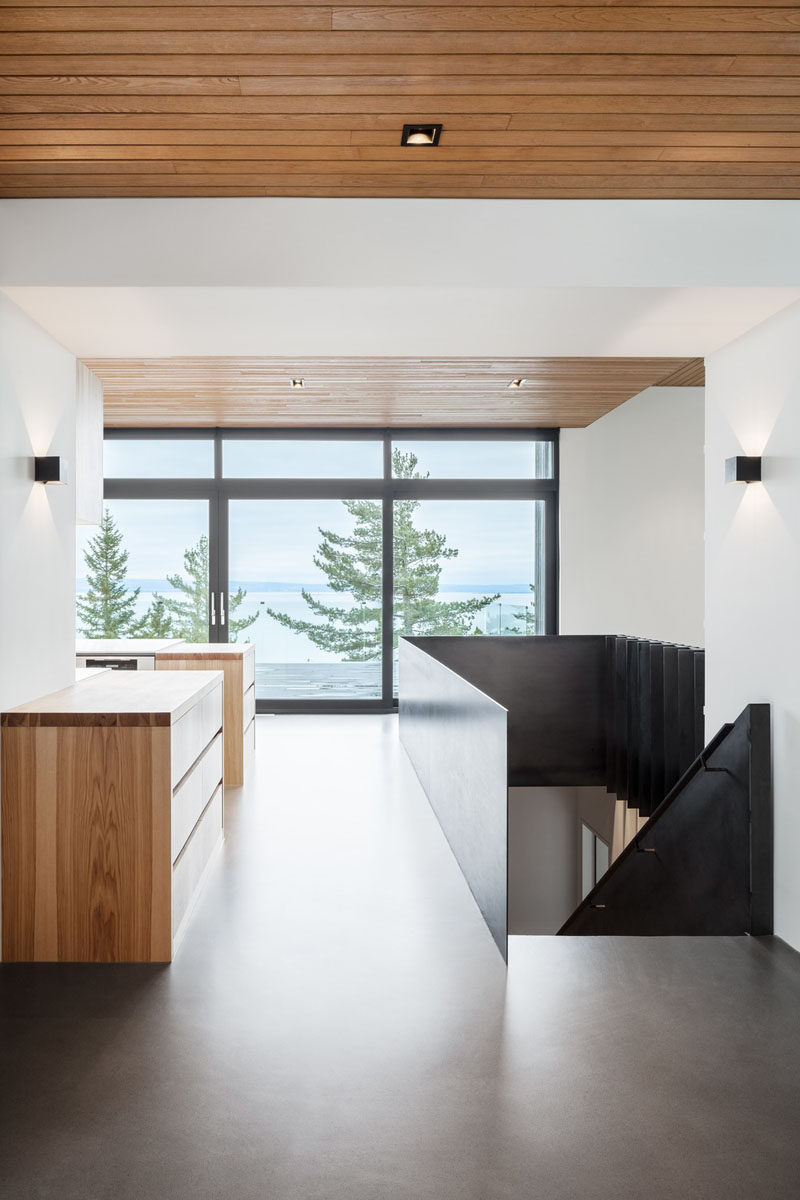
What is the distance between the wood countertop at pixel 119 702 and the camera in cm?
309

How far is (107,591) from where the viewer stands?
28.4ft

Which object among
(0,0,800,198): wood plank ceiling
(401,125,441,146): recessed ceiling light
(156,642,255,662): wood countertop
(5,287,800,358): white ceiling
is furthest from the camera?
(156,642,255,662): wood countertop

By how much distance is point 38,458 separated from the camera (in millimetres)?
3596

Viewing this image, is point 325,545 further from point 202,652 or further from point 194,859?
point 194,859

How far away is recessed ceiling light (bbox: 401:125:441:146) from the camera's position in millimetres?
2691

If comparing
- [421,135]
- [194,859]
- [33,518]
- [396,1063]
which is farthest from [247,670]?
[421,135]

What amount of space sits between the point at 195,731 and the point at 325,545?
5.22m

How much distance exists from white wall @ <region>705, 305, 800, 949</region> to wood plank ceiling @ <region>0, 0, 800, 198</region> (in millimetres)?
758

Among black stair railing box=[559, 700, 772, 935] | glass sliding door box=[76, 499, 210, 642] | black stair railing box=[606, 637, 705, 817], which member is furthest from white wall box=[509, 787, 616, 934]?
glass sliding door box=[76, 499, 210, 642]

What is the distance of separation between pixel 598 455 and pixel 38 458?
5.95 m

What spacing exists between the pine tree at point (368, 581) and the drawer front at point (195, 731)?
13.9ft

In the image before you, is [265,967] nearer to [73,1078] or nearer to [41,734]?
[73,1078]

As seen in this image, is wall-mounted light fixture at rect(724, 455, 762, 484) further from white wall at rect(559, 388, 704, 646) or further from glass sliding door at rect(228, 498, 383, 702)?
glass sliding door at rect(228, 498, 383, 702)

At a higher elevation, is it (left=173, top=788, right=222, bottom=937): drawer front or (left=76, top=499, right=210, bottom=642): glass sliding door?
(left=76, top=499, right=210, bottom=642): glass sliding door
